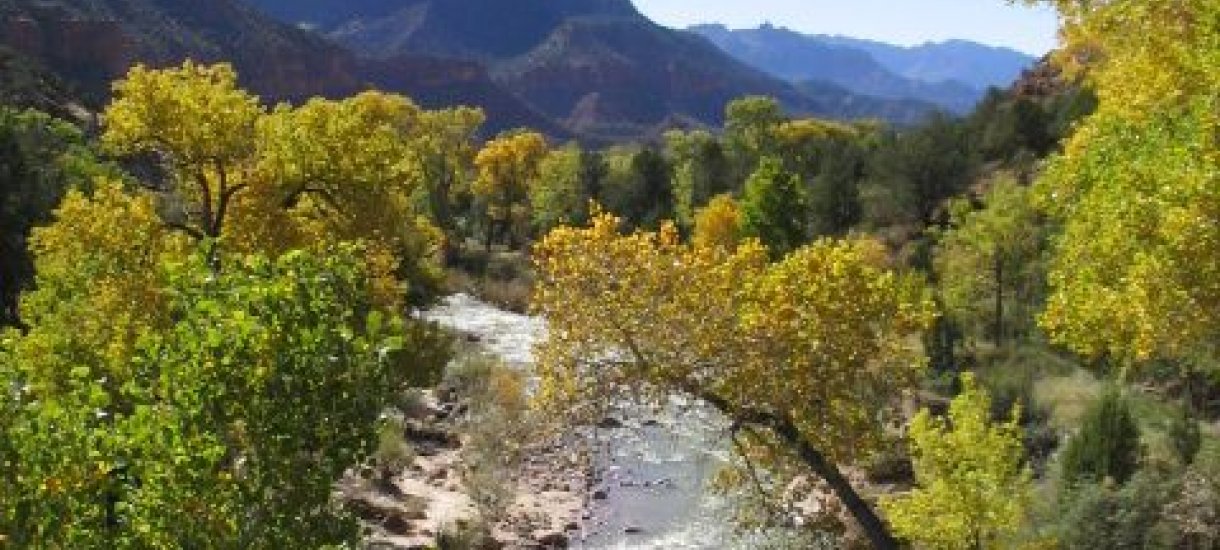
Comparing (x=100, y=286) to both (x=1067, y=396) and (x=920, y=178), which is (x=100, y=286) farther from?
(x=920, y=178)

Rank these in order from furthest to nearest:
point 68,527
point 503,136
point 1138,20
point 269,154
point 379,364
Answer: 1. point 503,136
2. point 269,154
3. point 1138,20
4. point 379,364
5. point 68,527

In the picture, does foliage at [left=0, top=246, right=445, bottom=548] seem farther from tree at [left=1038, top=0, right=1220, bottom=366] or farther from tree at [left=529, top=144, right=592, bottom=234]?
tree at [left=529, top=144, right=592, bottom=234]

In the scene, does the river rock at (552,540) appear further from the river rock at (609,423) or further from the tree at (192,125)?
the tree at (192,125)

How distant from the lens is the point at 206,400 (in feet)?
29.6

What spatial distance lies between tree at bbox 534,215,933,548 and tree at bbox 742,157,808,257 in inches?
1714

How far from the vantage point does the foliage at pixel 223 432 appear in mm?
8750

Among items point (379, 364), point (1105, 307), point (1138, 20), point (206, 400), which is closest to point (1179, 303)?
point (1105, 307)

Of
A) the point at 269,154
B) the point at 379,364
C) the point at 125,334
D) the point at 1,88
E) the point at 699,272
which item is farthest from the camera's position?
the point at 1,88

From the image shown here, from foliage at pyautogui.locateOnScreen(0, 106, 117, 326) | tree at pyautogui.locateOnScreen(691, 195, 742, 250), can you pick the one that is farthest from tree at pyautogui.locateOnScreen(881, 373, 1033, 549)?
tree at pyautogui.locateOnScreen(691, 195, 742, 250)

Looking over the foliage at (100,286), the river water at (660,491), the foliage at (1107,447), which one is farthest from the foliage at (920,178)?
the foliage at (100,286)

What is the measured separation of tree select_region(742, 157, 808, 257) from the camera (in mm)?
62312

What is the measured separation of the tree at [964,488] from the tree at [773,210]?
4127 centimetres

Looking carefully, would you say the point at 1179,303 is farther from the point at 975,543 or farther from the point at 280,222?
the point at 280,222

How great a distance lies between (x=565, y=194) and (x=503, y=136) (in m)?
18.1
